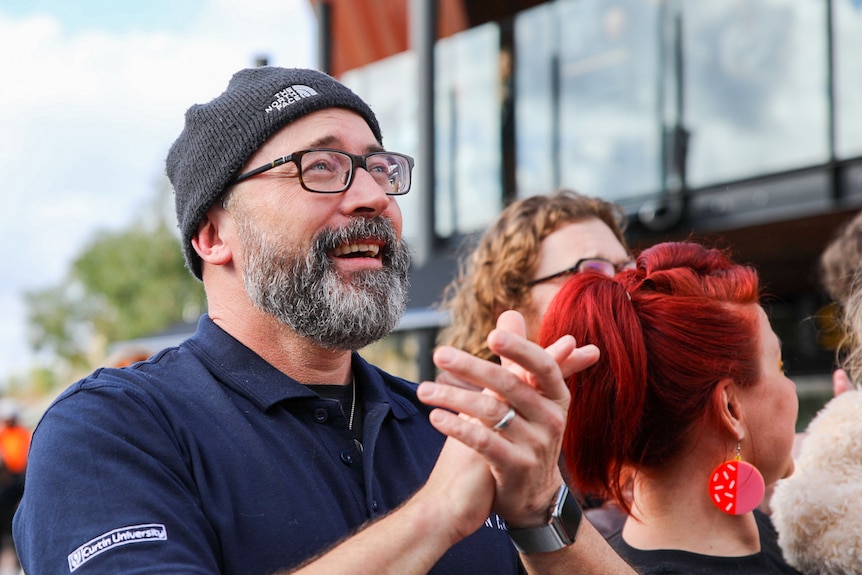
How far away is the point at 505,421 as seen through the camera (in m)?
1.34

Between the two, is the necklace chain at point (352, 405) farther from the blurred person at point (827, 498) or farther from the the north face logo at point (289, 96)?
the blurred person at point (827, 498)

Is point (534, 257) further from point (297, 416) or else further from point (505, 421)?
point (505, 421)

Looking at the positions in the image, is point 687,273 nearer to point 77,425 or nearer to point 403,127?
point 77,425

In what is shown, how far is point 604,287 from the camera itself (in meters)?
2.04

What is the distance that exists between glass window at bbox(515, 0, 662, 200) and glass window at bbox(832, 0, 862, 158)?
1.65m

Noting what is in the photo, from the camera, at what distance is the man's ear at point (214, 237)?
2.06 metres

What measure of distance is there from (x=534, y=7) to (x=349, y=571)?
9.12 m

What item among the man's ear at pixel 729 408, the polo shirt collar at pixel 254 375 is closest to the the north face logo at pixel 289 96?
the polo shirt collar at pixel 254 375

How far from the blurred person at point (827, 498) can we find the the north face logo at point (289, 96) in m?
1.40

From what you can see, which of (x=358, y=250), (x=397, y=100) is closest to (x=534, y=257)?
(x=358, y=250)

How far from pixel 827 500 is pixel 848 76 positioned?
588 centimetres

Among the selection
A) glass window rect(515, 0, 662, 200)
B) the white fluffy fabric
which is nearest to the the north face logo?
the white fluffy fabric

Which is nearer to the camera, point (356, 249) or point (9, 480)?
point (356, 249)

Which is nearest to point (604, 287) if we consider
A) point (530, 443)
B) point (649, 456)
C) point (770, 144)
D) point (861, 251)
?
point (649, 456)
